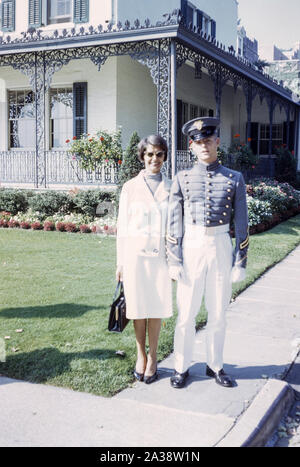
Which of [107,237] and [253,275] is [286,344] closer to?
[253,275]

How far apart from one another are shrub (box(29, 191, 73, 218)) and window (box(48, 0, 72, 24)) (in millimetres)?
5535

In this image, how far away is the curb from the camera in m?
3.01

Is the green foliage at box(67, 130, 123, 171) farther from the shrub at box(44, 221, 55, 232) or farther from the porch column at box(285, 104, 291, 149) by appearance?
the porch column at box(285, 104, 291, 149)

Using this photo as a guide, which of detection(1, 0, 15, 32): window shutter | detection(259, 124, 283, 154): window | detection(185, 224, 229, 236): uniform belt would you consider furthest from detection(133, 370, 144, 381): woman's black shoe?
detection(259, 124, 283, 154): window

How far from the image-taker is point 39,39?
12352 millimetres

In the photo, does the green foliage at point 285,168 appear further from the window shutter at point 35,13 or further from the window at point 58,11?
the window shutter at point 35,13

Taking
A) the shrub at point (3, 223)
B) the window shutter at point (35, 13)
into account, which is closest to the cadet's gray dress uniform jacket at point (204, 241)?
the shrub at point (3, 223)

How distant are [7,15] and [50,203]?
681 cm

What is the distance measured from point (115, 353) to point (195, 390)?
92cm

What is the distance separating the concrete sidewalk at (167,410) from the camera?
119 inches

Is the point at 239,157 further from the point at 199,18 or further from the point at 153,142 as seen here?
the point at 153,142

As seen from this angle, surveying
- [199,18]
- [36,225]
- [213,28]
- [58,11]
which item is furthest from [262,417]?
[213,28]

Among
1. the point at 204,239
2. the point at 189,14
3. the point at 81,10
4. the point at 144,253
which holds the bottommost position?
the point at 144,253

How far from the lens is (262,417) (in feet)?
10.6
